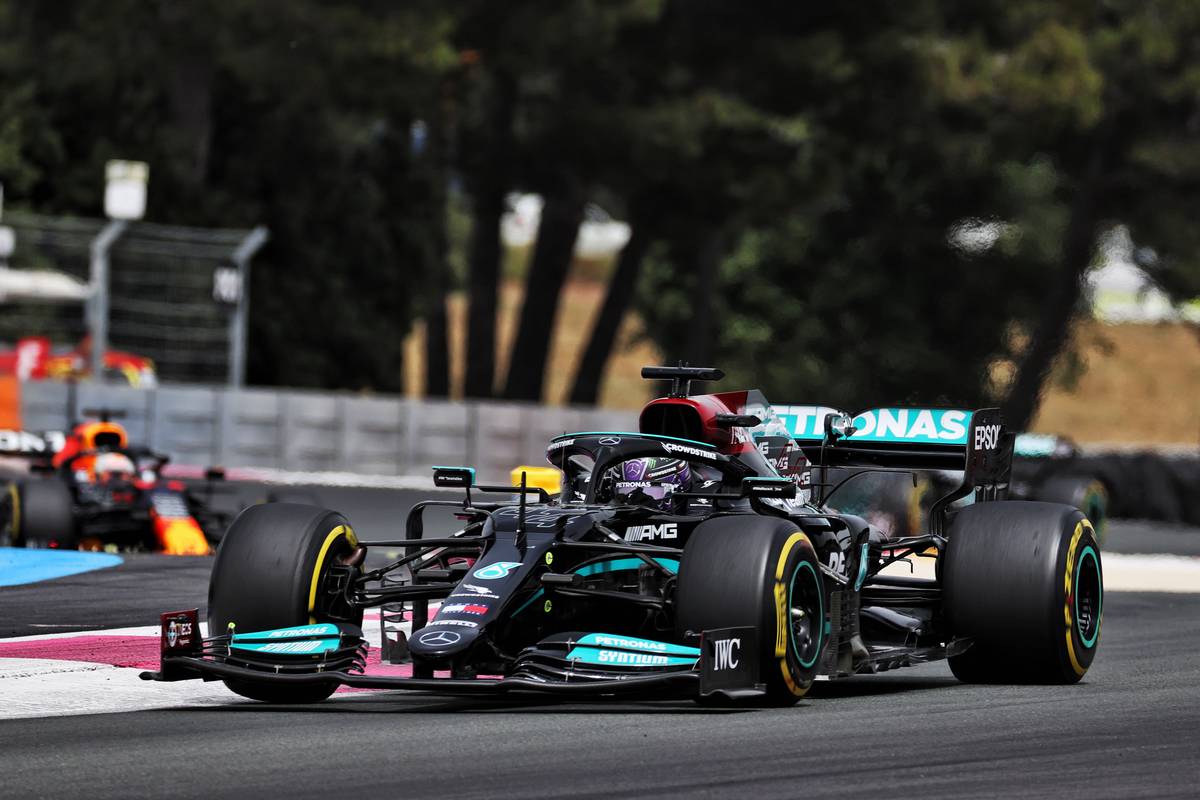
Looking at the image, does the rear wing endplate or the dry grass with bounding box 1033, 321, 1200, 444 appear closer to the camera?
the rear wing endplate

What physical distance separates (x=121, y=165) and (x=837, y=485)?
17.7m

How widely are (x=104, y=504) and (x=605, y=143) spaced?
57.7 feet

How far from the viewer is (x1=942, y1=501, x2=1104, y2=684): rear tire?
428 inches

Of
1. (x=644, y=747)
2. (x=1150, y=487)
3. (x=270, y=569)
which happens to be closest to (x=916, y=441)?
(x=270, y=569)

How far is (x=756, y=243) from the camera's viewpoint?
56.9 meters

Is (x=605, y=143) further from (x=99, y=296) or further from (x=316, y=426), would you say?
(x=99, y=296)

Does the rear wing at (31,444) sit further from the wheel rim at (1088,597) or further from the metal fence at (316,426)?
the wheel rim at (1088,597)

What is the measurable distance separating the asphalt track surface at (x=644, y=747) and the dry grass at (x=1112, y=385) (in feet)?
181

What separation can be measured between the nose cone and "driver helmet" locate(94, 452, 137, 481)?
10484 mm

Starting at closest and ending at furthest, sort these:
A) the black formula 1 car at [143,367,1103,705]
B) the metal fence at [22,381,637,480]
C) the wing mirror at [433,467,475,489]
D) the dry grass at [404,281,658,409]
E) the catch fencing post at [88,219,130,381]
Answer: the black formula 1 car at [143,367,1103,705], the wing mirror at [433,467,475,489], the catch fencing post at [88,219,130,381], the metal fence at [22,381,637,480], the dry grass at [404,281,658,409]

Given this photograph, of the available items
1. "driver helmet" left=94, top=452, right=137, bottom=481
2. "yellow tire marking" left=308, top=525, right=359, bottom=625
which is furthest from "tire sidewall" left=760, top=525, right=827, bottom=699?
"driver helmet" left=94, top=452, right=137, bottom=481

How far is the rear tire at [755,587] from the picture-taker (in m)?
9.32

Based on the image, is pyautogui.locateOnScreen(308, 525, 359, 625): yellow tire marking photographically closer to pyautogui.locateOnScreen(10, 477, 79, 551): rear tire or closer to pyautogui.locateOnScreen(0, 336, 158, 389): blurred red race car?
pyautogui.locateOnScreen(10, 477, 79, 551): rear tire

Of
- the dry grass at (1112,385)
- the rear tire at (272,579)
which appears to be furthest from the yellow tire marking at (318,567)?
the dry grass at (1112,385)
